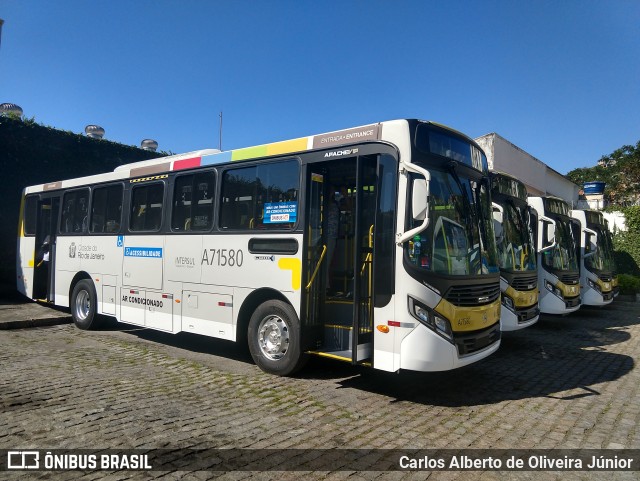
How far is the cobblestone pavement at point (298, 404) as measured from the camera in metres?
4.38

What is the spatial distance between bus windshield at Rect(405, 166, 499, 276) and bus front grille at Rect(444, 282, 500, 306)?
18cm

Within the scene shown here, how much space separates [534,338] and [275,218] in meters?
7.07

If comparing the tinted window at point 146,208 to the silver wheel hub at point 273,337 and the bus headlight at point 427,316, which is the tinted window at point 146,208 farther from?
the bus headlight at point 427,316

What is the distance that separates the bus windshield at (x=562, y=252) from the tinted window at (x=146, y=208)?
8981mm

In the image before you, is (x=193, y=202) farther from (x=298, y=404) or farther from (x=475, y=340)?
(x=475, y=340)

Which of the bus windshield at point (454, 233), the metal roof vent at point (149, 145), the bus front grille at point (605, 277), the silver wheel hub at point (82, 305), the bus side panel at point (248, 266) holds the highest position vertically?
the metal roof vent at point (149, 145)

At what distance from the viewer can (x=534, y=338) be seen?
412 inches

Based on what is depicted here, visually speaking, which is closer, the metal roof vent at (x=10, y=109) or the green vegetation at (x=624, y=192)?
the metal roof vent at (x=10, y=109)

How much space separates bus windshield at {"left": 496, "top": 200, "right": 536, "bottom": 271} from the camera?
9.11 m

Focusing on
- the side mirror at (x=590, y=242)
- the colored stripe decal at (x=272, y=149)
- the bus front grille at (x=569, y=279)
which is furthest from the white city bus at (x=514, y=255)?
the side mirror at (x=590, y=242)

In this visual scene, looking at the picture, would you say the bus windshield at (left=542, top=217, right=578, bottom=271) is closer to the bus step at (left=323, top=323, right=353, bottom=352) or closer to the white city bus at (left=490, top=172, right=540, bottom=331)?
the white city bus at (left=490, top=172, right=540, bottom=331)

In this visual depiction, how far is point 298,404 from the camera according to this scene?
215 inches

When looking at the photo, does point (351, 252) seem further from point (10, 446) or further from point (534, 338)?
point (534, 338)

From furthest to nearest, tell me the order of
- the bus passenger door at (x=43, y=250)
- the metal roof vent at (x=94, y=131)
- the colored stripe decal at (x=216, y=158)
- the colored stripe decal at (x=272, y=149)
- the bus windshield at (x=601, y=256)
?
the metal roof vent at (x=94, y=131)
the bus windshield at (x=601, y=256)
the bus passenger door at (x=43, y=250)
the colored stripe decal at (x=216, y=158)
the colored stripe decal at (x=272, y=149)
